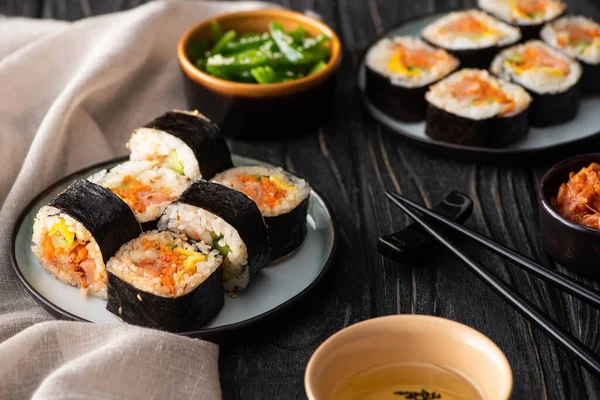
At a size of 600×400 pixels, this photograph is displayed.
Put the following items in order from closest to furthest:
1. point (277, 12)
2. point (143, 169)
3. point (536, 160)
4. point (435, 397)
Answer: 1. point (435, 397)
2. point (143, 169)
3. point (536, 160)
4. point (277, 12)

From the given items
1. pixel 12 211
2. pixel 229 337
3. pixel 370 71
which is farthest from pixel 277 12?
pixel 229 337

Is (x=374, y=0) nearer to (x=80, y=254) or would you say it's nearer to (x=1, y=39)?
(x=1, y=39)

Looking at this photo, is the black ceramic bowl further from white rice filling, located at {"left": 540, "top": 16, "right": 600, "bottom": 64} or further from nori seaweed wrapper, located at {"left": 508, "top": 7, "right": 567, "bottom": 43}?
nori seaweed wrapper, located at {"left": 508, "top": 7, "right": 567, "bottom": 43}

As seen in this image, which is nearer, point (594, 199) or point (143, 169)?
point (594, 199)

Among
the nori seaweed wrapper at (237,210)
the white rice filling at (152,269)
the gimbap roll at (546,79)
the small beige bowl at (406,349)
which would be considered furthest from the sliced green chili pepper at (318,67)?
the small beige bowl at (406,349)

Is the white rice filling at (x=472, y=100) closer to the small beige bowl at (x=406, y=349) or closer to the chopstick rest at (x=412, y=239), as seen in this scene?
the chopstick rest at (x=412, y=239)

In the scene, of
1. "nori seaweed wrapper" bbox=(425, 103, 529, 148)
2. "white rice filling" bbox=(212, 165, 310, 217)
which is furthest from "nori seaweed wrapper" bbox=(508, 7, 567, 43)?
"white rice filling" bbox=(212, 165, 310, 217)

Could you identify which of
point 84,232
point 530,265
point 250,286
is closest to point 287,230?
point 250,286
